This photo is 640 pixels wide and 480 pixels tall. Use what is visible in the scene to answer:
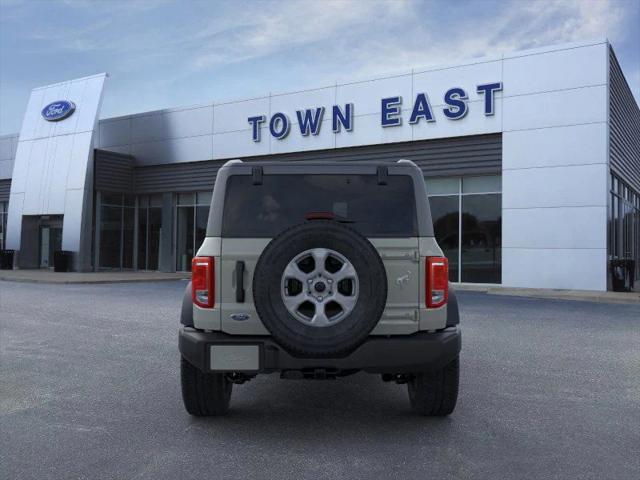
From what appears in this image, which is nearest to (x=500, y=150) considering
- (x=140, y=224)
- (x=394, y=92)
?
(x=394, y=92)

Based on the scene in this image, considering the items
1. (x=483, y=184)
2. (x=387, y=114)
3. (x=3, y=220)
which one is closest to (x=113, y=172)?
(x=3, y=220)

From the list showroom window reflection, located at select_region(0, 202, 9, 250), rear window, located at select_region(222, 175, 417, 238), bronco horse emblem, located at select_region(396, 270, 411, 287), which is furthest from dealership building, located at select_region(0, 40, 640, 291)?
Answer: bronco horse emblem, located at select_region(396, 270, 411, 287)

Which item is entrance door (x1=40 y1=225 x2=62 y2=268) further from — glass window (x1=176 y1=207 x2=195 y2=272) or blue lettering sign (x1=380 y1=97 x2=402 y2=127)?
blue lettering sign (x1=380 y1=97 x2=402 y2=127)

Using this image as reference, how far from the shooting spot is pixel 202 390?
455 cm

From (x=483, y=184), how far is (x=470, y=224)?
136 centimetres

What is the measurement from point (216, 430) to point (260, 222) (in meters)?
1.59

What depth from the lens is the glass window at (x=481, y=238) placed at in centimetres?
1864

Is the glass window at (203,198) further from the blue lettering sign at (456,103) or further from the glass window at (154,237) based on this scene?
the blue lettering sign at (456,103)

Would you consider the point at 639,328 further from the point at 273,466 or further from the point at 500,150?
the point at 500,150

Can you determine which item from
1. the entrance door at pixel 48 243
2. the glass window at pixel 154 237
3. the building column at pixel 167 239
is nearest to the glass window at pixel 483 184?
the building column at pixel 167 239

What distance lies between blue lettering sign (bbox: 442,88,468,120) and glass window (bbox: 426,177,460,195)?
207 centimetres

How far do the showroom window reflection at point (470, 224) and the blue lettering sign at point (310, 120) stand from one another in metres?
4.69

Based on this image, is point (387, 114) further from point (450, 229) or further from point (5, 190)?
point (5, 190)

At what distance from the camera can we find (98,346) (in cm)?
793
